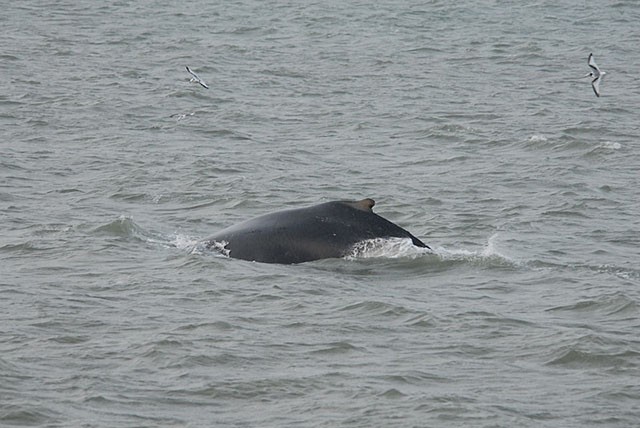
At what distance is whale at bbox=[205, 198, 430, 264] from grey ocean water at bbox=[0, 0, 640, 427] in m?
0.16

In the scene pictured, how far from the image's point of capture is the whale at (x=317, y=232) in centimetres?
1534

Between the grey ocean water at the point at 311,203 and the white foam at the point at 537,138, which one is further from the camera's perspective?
the white foam at the point at 537,138

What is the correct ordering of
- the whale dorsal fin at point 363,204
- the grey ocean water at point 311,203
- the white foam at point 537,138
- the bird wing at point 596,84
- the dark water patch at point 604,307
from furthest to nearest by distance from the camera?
the white foam at point 537,138
the bird wing at point 596,84
the whale dorsal fin at point 363,204
the dark water patch at point 604,307
the grey ocean water at point 311,203

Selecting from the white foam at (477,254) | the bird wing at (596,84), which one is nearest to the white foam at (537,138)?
the bird wing at (596,84)

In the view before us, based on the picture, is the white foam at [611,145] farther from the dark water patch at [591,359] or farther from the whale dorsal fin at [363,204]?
the dark water patch at [591,359]

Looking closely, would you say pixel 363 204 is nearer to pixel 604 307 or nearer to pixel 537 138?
pixel 604 307

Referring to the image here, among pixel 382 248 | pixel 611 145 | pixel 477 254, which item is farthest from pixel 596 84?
pixel 382 248

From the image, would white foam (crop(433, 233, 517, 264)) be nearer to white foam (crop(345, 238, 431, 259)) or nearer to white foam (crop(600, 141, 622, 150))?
white foam (crop(345, 238, 431, 259))

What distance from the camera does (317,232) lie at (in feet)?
50.5

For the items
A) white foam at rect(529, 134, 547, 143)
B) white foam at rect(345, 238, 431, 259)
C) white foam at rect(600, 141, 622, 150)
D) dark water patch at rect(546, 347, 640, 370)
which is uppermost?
dark water patch at rect(546, 347, 640, 370)

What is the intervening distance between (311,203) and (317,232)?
16.3 feet

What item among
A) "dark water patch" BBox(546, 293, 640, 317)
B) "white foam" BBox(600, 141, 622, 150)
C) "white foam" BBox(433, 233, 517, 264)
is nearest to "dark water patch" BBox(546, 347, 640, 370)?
"dark water patch" BBox(546, 293, 640, 317)

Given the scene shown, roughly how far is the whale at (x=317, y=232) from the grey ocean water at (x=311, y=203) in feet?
0.52

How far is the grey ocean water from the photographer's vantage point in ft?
38.0
